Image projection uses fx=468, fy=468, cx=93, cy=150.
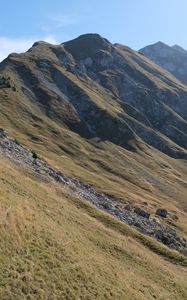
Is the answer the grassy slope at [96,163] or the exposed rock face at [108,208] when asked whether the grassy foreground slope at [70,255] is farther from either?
the grassy slope at [96,163]

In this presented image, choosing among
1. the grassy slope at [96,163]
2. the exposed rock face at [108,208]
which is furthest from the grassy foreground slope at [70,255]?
the grassy slope at [96,163]

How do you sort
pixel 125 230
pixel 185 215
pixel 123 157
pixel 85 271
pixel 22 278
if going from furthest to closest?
pixel 123 157 → pixel 185 215 → pixel 125 230 → pixel 85 271 → pixel 22 278

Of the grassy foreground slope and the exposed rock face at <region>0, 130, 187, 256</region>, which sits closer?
the grassy foreground slope

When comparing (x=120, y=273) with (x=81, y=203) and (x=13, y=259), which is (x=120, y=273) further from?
(x=81, y=203)

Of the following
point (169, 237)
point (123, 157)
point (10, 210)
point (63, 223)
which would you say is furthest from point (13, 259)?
point (123, 157)

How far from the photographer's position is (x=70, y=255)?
3941 cm

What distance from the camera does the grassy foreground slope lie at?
3278cm

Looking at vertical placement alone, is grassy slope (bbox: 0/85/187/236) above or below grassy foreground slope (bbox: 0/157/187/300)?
above

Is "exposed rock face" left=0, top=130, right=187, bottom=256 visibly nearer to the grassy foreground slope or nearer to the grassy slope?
the grassy foreground slope

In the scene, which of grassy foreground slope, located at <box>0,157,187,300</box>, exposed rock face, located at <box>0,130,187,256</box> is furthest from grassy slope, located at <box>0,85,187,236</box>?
grassy foreground slope, located at <box>0,157,187,300</box>

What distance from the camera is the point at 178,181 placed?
197m

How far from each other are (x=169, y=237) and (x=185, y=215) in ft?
223

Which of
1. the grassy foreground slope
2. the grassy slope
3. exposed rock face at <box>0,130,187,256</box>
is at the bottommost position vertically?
the grassy foreground slope

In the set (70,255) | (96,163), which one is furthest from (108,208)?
(96,163)
